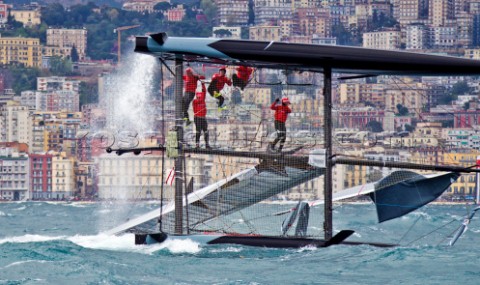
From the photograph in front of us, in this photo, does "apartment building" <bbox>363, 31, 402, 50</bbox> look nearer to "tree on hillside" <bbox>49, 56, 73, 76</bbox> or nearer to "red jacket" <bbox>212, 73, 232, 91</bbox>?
"tree on hillside" <bbox>49, 56, 73, 76</bbox>

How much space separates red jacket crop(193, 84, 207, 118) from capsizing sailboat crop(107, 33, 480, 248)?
0.19 m

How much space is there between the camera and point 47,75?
92.9 m

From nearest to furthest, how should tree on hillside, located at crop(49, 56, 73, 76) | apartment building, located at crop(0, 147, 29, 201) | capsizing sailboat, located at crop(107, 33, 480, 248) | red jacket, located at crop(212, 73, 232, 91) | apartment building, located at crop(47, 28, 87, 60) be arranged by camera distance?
capsizing sailboat, located at crop(107, 33, 480, 248)
red jacket, located at crop(212, 73, 232, 91)
apartment building, located at crop(0, 147, 29, 201)
tree on hillside, located at crop(49, 56, 73, 76)
apartment building, located at crop(47, 28, 87, 60)

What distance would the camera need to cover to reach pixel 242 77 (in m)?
20.6

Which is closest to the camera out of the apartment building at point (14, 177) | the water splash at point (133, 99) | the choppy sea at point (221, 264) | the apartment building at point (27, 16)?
the choppy sea at point (221, 264)

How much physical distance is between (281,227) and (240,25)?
8478 cm

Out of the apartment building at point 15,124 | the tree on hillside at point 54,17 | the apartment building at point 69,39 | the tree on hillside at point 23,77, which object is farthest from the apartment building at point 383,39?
the tree on hillside at point 54,17

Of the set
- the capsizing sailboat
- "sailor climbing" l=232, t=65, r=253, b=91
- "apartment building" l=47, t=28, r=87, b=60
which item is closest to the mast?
the capsizing sailboat

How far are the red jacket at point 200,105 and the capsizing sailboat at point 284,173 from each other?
0.19 metres

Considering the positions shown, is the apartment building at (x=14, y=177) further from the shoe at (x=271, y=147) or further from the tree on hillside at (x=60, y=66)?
the shoe at (x=271, y=147)

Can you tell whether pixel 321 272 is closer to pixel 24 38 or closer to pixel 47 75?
pixel 47 75

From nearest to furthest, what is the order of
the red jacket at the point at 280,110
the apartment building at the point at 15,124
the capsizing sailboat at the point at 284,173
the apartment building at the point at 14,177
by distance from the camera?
the capsizing sailboat at the point at 284,173, the red jacket at the point at 280,110, the apartment building at the point at 14,177, the apartment building at the point at 15,124

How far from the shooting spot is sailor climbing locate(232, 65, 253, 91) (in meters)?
20.6

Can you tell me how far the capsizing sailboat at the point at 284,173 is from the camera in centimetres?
1962
